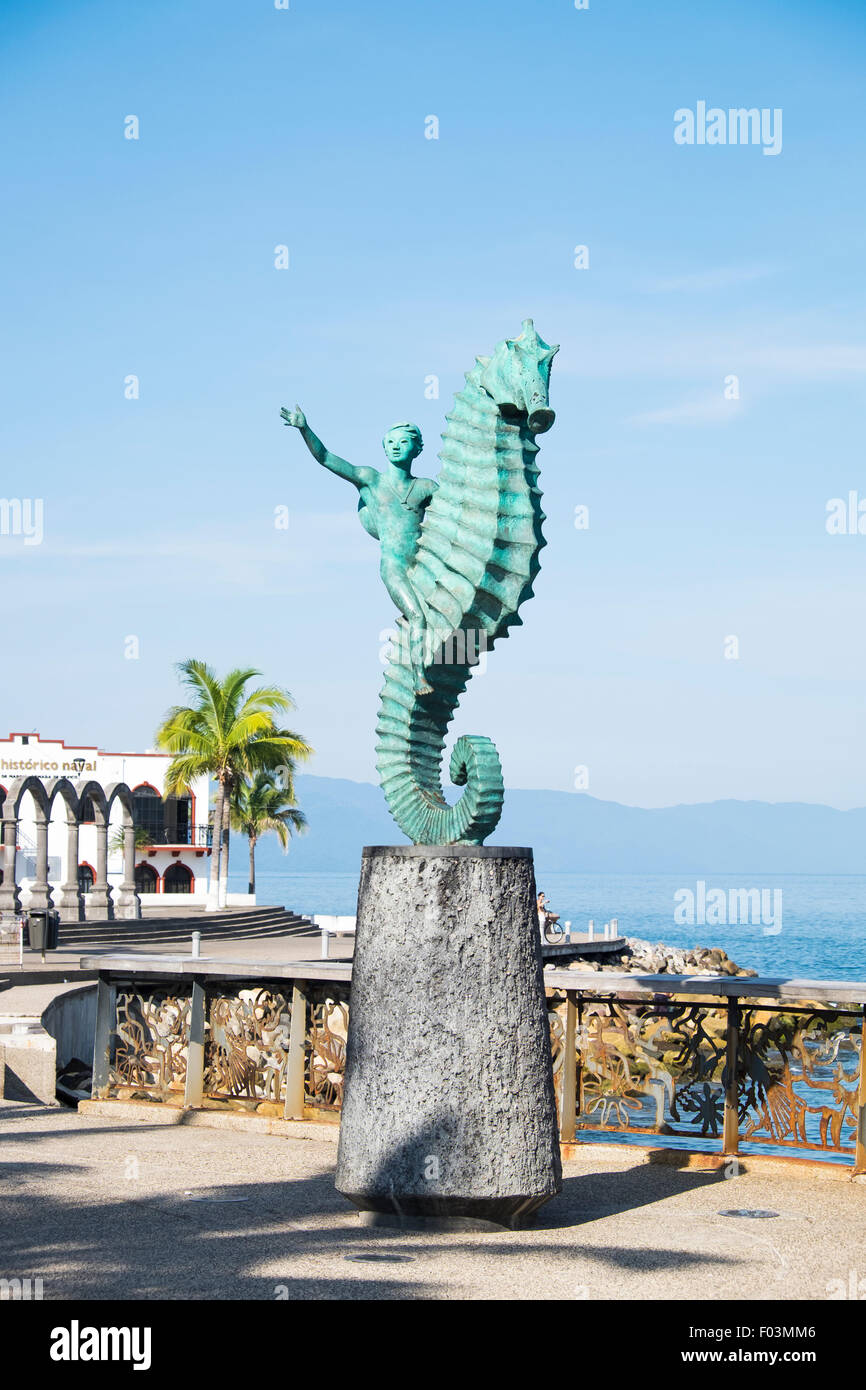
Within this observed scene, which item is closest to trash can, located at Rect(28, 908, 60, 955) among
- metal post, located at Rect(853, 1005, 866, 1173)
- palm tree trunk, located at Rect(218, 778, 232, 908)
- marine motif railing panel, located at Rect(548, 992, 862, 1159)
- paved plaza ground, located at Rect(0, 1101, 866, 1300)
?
paved plaza ground, located at Rect(0, 1101, 866, 1300)

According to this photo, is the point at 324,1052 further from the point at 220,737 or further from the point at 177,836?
the point at 177,836

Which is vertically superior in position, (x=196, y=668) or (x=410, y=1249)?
(x=196, y=668)

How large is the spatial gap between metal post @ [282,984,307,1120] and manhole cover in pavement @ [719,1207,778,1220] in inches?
124

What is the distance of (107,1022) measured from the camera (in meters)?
10.3

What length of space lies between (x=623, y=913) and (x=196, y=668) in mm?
145242

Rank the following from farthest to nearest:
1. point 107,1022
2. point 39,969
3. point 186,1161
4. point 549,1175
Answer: point 39,969
point 107,1022
point 186,1161
point 549,1175

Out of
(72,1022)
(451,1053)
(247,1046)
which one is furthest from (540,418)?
(72,1022)

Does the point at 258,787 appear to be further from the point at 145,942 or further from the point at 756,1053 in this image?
the point at 756,1053

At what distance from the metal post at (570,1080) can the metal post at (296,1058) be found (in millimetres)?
1717

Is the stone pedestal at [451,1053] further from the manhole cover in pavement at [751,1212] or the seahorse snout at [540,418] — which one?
the seahorse snout at [540,418]

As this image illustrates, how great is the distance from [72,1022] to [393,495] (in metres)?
13.3

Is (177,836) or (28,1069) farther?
(177,836)

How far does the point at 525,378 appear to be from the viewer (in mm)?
7457

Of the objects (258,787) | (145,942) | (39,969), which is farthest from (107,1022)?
(258,787)
